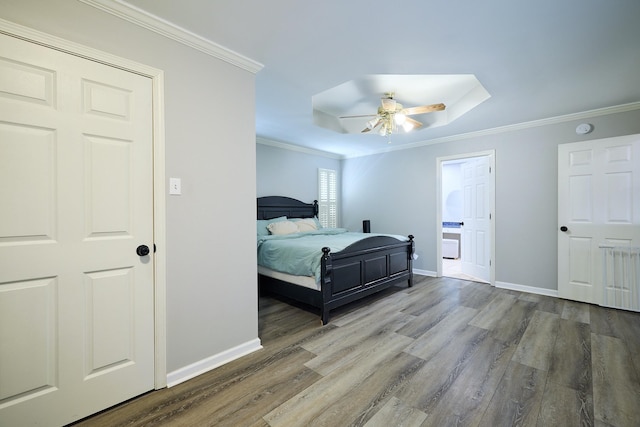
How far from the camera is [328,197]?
237 inches

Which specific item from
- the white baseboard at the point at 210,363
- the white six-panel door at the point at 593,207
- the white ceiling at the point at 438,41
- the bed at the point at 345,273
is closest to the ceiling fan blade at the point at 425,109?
the white ceiling at the point at 438,41

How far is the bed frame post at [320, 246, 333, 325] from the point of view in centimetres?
291

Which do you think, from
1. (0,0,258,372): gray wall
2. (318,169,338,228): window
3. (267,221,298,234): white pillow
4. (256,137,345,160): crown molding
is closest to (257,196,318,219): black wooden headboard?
(318,169,338,228): window

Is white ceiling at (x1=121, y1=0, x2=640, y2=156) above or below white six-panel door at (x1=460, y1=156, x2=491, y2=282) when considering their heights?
above

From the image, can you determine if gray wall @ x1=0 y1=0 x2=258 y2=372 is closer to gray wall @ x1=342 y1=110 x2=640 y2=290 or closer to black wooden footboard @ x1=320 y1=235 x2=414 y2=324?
black wooden footboard @ x1=320 y1=235 x2=414 y2=324

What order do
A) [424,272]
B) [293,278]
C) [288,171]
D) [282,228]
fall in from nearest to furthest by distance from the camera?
[293,278], [282,228], [424,272], [288,171]

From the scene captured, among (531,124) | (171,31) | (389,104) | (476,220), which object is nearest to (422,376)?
(389,104)

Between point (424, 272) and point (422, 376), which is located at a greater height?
point (424, 272)

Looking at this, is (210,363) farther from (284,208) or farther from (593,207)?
(593,207)

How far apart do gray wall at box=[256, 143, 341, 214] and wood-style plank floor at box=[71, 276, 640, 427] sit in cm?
250

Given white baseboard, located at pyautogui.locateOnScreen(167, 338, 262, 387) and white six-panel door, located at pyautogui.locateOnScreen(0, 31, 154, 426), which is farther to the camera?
white baseboard, located at pyautogui.locateOnScreen(167, 338, 262, 387)

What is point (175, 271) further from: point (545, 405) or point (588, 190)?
point (588, 190)

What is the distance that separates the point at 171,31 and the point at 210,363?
2436 mm

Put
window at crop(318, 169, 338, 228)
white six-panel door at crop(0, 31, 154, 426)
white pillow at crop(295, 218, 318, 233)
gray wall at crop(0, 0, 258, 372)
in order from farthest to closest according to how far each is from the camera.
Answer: window at crop(318, 169, 338, 228) < white pillow at crop(295, 218, 318, 233) < gray wall at crop(0, 0, 258, 372) < white six-panel door at crop(0, 31, 154, 426)
